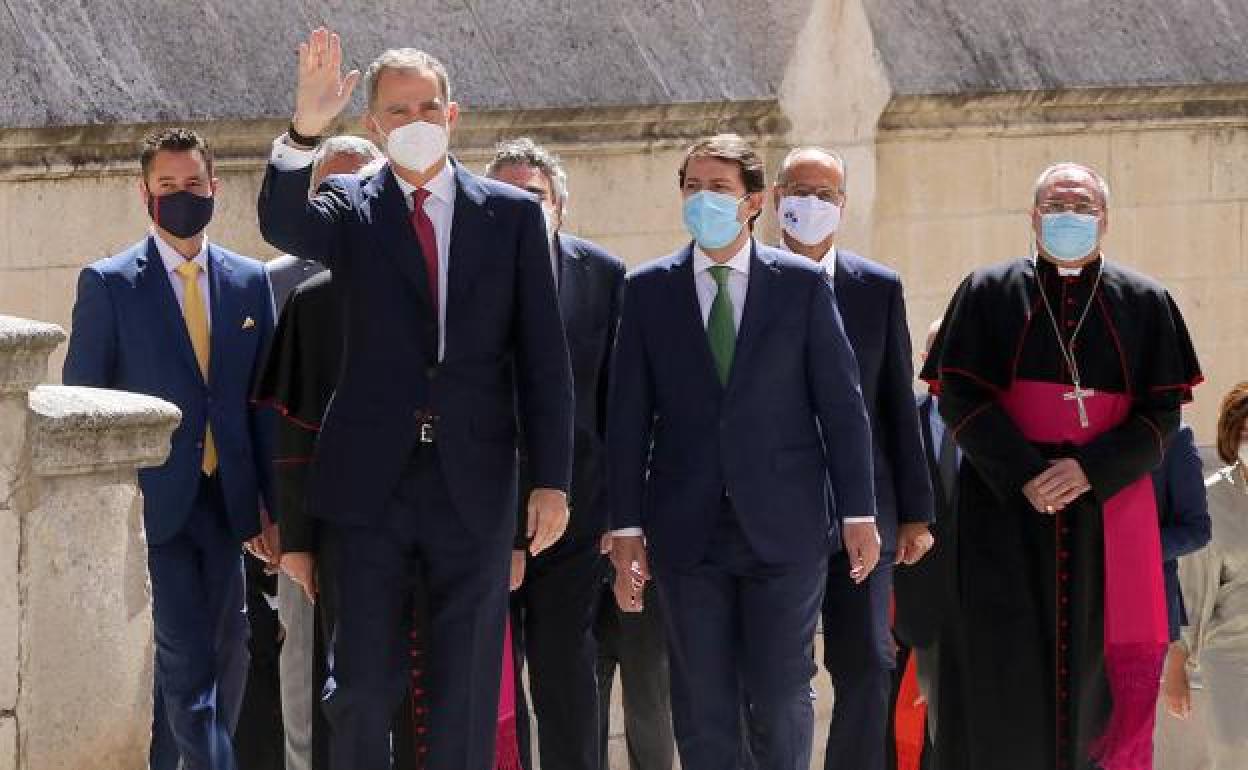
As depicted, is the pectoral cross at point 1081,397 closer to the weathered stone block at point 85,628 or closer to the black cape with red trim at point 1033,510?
the black cape with red trim at point 1033,510

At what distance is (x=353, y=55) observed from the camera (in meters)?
9.88

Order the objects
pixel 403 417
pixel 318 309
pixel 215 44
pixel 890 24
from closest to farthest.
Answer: pixel 403 417
pixel 318 309
pixel 215 44
pixel 890 24

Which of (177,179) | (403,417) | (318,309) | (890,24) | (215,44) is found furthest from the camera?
(890,24)

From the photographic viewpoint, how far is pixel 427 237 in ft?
22.5

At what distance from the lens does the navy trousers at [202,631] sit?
7840mm

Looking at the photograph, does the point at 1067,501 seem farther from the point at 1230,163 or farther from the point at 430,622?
the point at 1230,163

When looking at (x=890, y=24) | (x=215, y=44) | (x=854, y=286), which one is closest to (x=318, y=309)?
(x=854, y=286)

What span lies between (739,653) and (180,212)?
1817mm

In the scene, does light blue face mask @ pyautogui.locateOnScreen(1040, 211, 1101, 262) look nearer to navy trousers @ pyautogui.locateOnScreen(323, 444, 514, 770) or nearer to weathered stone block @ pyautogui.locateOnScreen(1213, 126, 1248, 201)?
navy trousers @ pyautogui.locateOnScreen(323, 444, 514, 770)

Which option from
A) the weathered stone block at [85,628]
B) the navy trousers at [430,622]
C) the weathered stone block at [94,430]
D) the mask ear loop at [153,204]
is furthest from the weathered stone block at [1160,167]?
the weathered stone block at [85,628]

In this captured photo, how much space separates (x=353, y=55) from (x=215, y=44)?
53 cm

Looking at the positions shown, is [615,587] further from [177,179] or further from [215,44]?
[215,44]

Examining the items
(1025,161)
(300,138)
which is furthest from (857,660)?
(1025,161)

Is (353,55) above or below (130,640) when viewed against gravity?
above
